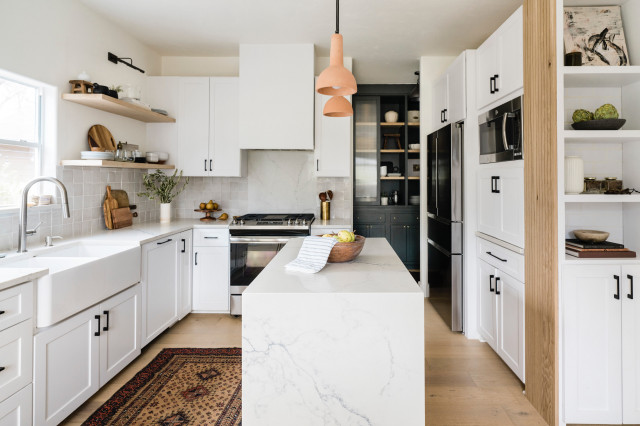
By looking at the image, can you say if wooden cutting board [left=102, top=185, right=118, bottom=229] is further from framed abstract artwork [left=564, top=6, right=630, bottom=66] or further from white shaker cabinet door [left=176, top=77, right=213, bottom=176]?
framed abstract artwork [left=564, top=6, right=630, bottom=66]

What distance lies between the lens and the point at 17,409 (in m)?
1.67

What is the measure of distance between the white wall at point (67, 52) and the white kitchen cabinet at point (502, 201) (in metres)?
3.32

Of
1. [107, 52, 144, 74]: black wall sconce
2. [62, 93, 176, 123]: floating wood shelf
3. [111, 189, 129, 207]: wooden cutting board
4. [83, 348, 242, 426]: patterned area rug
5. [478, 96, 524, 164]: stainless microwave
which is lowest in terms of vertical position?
[83, 348, 242, 426]: patterned area rug

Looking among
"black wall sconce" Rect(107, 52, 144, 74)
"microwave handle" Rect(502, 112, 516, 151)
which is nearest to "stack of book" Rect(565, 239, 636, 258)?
"microwave handle" Rect(502, 112, 516, 151)

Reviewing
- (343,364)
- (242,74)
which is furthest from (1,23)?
(343,364)

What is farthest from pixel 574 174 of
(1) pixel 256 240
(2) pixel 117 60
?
(2) pixel 117 60

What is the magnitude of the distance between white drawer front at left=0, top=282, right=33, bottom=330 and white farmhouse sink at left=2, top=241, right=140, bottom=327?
60 millimetres

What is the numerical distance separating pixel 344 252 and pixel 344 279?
1.00 feet

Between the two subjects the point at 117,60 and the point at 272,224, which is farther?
the point at 272,224

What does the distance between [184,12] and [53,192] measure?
187 cm

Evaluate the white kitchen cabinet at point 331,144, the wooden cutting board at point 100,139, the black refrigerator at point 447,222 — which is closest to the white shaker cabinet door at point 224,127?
the white kitchen cabinet at point 331,144

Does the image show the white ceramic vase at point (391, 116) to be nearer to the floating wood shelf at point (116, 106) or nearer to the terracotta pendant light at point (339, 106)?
the floating wood shelf at point (116, 106)

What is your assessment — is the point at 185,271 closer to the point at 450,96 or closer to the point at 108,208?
the point at 108,208

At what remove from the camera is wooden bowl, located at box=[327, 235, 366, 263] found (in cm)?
199
